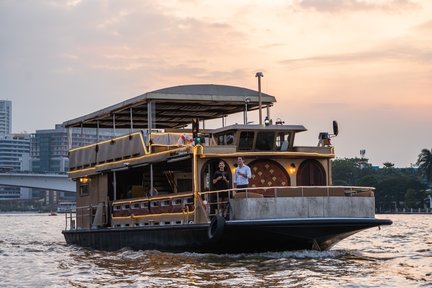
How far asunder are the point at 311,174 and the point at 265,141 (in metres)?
1.68

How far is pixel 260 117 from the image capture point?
80.7 feet

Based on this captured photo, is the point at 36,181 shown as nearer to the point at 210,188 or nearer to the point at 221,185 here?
the point at 210,188

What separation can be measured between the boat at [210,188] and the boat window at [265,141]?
27 millimetres

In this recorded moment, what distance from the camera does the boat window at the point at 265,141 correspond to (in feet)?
75.9

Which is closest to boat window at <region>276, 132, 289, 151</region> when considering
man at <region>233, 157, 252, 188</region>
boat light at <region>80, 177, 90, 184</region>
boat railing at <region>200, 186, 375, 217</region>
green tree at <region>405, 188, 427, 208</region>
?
boat railing at <region>200, 186, 375, 217</region>

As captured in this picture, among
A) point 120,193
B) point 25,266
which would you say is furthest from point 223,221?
point 120,193

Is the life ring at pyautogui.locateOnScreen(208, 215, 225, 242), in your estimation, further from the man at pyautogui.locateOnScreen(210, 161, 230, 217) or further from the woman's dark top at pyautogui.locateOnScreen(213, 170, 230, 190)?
the woman's dark top at pyautogui.locateOnScreen(213, 170, 230, 190)

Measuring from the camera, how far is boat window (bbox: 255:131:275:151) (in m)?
23.1

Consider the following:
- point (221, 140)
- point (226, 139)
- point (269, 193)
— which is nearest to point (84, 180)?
point (221, 140)

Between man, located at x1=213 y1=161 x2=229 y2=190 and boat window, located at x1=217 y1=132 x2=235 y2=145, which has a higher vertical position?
boat window, located at x1=217 y1=132 x2=235 y2=145

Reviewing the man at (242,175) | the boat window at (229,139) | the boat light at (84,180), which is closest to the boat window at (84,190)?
the boat light at (84,180)

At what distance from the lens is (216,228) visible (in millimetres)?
20891

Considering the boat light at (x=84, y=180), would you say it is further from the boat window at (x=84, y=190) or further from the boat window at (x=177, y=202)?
the boat window at (x=177, y=202)

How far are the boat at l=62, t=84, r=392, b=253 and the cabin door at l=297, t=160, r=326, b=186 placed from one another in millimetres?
27
